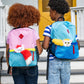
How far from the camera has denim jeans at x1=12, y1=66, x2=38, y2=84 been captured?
2.93m

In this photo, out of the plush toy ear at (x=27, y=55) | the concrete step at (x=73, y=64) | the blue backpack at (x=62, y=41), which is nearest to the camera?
the plush toy ear at (x=27, y=55)

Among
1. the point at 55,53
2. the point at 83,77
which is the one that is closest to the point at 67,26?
the point at 55,53

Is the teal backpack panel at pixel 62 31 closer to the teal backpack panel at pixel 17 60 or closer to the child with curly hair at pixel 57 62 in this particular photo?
the child with curly hair at pixel 57 62

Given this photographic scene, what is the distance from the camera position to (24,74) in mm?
2967

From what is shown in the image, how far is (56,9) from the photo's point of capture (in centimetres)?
316

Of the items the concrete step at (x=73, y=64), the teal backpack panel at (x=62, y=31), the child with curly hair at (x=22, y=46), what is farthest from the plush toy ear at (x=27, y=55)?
the concrete step at (x=73, y=64)

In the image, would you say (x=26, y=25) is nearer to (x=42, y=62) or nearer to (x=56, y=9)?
(x=56, y=9)

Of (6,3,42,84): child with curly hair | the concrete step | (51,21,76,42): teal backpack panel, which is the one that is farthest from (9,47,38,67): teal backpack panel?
the concrete step

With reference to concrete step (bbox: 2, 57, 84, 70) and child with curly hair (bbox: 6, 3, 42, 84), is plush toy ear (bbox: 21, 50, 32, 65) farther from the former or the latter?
concrete step (bbox: 2, 57, 84, 70)

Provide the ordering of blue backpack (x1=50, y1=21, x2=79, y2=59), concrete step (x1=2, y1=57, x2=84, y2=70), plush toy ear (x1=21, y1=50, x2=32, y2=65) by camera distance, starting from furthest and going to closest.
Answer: concrete step (x1=2, y1=57, x2=84, y2=70) → blue backpack (x1=50, y1=21, x2=79, y2=59) → plush toy ear (x1=21, y1=50, x2=32, y2=65)

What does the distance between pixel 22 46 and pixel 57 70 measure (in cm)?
53

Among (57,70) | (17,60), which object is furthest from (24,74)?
(57,70)

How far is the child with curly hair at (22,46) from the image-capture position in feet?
9.55

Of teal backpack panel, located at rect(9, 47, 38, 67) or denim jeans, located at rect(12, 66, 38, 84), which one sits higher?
teal backpack panel, located at rect(9, 47, 38, 67)
